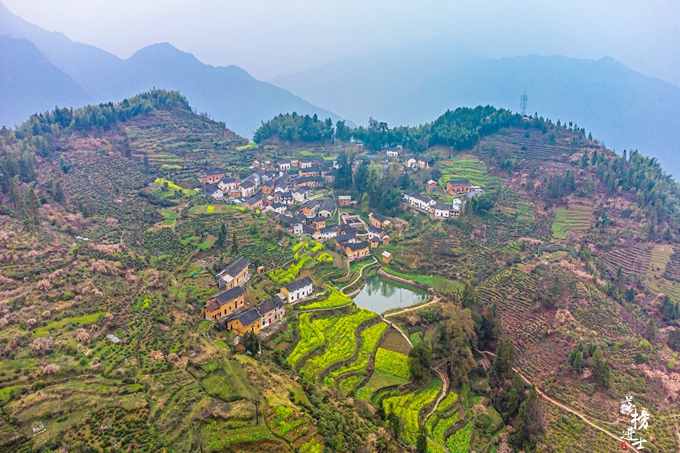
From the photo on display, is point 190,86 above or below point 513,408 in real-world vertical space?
above

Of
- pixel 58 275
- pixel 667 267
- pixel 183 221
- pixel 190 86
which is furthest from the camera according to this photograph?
pixel 190 86

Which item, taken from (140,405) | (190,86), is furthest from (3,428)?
(190,86)

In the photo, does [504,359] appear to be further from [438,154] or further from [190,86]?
[190,86]

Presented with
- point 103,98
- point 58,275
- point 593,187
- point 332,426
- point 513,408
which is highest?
point 103,98

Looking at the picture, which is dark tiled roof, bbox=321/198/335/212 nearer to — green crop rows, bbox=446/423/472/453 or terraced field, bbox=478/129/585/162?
terraced field, bbox=478/129/585/162

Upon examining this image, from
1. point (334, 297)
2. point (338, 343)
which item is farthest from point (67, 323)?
point (334, 297)

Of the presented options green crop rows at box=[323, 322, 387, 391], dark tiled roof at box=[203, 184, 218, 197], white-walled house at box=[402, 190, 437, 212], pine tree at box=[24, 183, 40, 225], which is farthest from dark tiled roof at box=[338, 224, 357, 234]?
pine tree at box=[24, 183, 40, 225]
